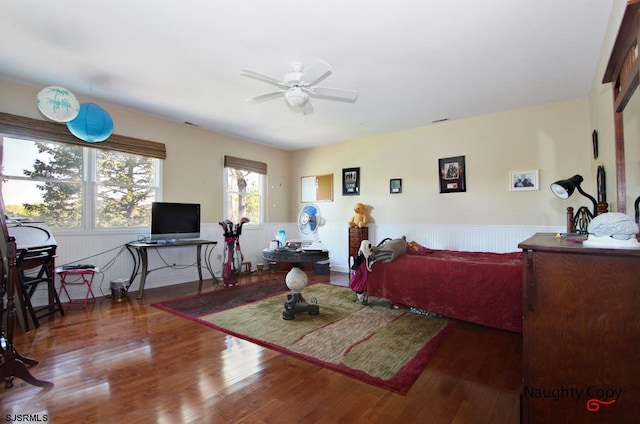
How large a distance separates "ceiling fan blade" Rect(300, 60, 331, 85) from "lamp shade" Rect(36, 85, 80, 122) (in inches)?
79.8

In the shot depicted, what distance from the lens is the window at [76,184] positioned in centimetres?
335

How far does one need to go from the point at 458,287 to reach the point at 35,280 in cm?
411

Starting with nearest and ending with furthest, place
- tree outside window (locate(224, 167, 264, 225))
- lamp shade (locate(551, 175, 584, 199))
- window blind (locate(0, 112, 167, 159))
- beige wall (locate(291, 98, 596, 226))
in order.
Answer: lamp shade (locate(551, 175, 584, 199)), window blind (locate(0, 112, 167, 159)), beige wall (locate(291, 98, 596, 226)), tree outside window (locate(224, 167, 264, 225))

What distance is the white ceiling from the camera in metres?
2.16

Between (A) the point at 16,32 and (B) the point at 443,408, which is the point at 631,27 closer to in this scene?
(B) the point at 443,408

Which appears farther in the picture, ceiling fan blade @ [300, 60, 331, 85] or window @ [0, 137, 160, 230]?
window @ [0, 137, 160, 230]

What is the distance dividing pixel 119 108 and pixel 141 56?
1.66 m

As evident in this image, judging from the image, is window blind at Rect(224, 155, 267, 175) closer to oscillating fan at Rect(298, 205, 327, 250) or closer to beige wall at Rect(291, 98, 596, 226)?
beige wall at Rect(291, 98, 596, 226)

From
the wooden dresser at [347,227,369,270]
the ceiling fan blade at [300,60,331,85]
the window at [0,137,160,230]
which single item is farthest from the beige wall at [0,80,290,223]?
the ceiling fan blade at [300,60,331,85]

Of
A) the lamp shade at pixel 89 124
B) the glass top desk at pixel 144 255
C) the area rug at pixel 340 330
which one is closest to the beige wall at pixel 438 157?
the glass top desk at pixel 144 255

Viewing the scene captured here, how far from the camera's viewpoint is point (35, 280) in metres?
2.95

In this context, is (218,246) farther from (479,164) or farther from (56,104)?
(479,164)

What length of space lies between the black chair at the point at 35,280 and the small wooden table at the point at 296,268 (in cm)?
216

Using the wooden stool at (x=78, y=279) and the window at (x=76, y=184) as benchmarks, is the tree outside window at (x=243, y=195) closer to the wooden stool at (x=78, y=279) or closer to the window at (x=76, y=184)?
the window at (x=76, y=184)
